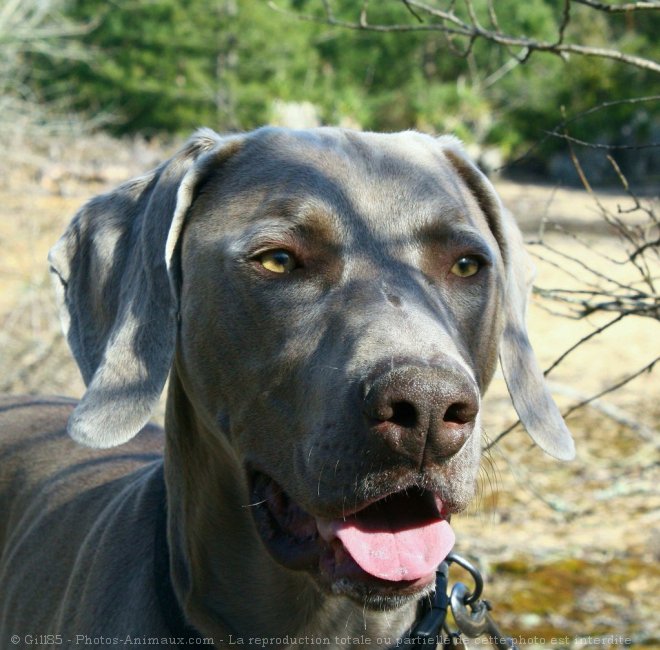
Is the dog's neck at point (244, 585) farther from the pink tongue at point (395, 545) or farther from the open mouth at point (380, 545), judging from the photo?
the pink tongue at point (395, 545)

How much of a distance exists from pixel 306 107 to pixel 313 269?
18.0 m

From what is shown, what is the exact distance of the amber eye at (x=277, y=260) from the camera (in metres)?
2.35

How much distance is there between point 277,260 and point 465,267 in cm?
47

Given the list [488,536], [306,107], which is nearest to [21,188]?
[488,536]

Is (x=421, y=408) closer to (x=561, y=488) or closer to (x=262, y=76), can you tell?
(x=561, y=488)

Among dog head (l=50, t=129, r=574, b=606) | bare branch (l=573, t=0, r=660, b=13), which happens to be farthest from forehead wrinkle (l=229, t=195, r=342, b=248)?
bare branch (l=573, t=0, r=660, b=13)

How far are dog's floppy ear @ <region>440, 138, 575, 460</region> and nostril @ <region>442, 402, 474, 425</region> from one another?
2.62ft

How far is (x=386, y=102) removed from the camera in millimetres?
31875

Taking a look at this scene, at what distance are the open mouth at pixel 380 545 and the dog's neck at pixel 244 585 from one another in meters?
0.28

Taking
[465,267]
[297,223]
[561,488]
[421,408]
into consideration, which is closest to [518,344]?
[465,267]

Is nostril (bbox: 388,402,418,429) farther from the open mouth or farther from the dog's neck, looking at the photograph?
the dog's neck

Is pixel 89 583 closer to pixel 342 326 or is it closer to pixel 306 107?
pixel 342 326

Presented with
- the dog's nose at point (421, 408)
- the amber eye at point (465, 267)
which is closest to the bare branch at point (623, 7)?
the amber eye at point (465, 267)

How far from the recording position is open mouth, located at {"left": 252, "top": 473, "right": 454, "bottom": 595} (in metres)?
2.07
